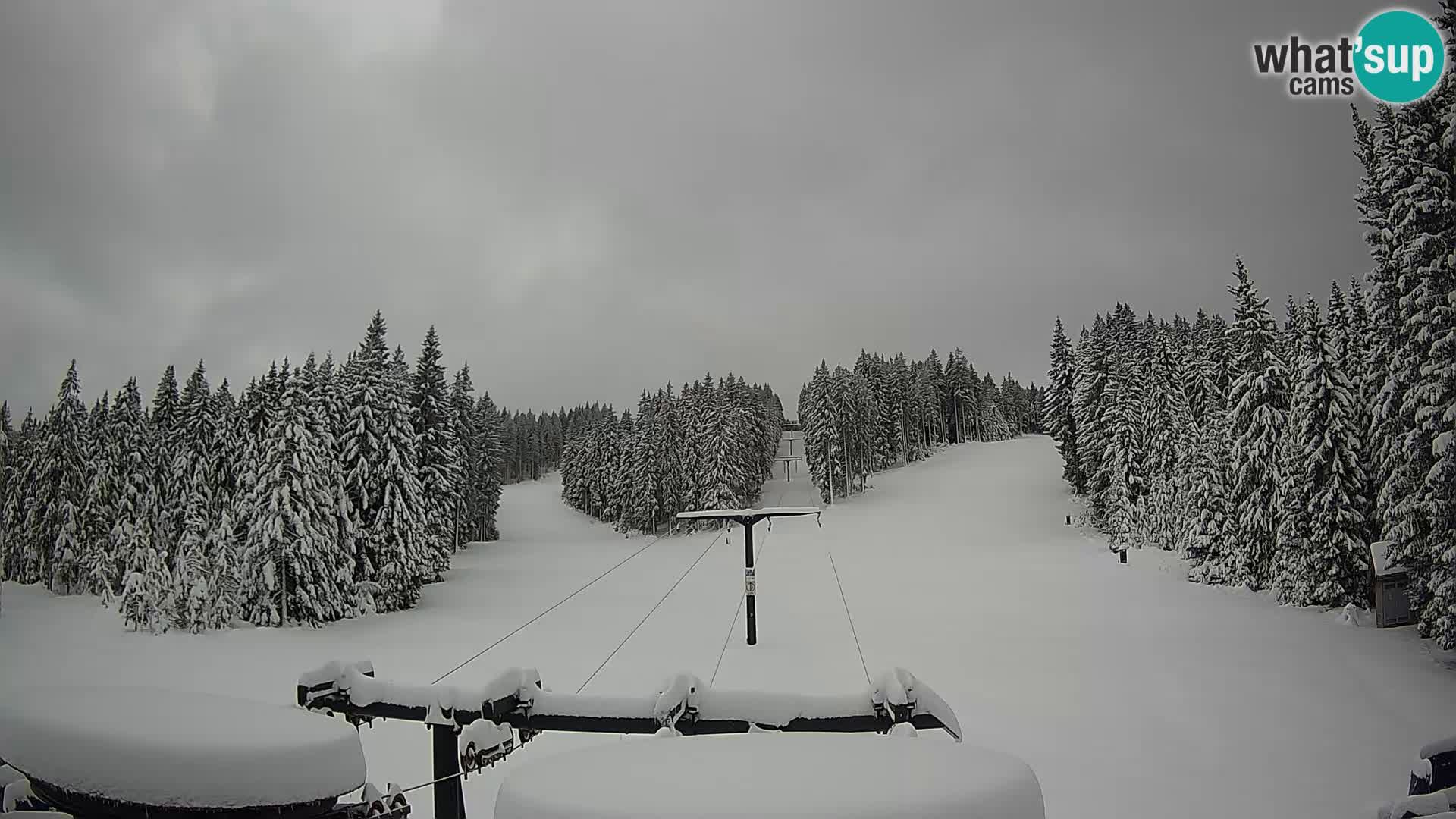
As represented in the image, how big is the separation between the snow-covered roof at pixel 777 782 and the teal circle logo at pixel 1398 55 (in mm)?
11933

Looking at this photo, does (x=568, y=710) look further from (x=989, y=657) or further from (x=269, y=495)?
(x=269, y=495)

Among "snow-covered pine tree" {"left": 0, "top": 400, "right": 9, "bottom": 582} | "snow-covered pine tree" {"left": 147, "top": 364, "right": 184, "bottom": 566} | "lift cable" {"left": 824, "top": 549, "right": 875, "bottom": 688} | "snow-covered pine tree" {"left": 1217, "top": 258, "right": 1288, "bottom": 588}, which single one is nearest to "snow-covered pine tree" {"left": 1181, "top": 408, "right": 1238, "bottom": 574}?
"snow-covered pine tree" {"left": 1217, "top": 258, "right": 1288, "bottom": 588}

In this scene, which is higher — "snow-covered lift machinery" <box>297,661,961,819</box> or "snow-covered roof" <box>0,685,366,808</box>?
"snow-covered roof" <box>0,685,366,808</box>

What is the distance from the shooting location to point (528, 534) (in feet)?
189

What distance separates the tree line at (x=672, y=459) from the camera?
5278cm

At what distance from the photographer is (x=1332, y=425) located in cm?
1844

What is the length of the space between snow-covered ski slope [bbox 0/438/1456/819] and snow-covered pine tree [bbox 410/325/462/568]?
3319 mm

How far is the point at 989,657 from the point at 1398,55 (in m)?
14.4

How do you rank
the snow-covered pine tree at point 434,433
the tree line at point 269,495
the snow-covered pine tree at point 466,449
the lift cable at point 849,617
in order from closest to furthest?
the tree line at point 269,495 → the lift cable at point 849,617 → the snow-covered pine tree at point 434,433 → the snow-covered pine tree at point 466,449

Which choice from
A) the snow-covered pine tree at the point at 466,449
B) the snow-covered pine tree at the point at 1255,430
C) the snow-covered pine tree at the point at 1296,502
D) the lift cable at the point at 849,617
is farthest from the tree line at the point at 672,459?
the snow-covered pine tree at the point at 1296,502

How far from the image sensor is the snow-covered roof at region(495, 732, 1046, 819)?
4.93 feet

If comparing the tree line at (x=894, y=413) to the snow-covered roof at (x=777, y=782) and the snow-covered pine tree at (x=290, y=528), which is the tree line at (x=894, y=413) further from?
the snow-covered roof at (x=777, y=782)

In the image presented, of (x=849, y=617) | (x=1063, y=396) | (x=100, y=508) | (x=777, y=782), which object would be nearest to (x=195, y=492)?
(x=100, y=508)

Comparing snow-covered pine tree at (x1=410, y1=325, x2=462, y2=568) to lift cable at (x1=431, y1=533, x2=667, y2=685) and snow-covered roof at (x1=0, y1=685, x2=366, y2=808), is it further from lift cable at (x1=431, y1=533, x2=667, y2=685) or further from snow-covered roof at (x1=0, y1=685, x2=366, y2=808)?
snow-covered roof at (x1=0, y1=685, x2=366, y2=808)
